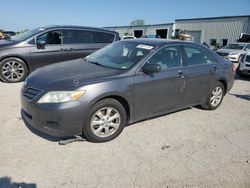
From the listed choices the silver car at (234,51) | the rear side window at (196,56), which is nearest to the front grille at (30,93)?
the rear side window at (196,56)

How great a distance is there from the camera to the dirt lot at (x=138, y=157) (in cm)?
307

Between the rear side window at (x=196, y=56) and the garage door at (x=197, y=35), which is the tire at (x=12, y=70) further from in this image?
the garage door at (x=197, y=35)

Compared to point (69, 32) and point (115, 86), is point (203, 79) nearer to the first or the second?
point (115, 86)

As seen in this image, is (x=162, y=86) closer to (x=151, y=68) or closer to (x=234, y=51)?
(x=151, y=68)

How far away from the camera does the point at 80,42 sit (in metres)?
8.55

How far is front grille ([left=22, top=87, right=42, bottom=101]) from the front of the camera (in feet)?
12.1

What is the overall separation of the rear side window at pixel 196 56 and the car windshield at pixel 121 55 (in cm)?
93

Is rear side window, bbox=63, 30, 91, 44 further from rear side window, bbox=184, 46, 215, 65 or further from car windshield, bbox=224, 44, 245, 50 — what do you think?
car windshield, bbox=224, 44, 245, 50

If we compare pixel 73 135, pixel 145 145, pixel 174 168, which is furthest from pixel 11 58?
pixel 174 168

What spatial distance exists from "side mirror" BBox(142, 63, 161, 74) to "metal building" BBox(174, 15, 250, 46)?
30264mm

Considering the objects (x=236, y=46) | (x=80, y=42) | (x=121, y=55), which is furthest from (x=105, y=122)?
(x=236, y=46)

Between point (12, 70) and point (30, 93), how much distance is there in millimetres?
4097

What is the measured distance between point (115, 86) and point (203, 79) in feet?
7.47

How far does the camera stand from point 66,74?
3986 millimetres
